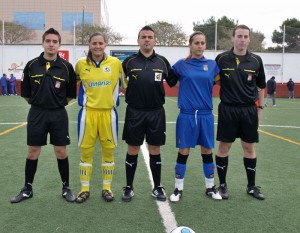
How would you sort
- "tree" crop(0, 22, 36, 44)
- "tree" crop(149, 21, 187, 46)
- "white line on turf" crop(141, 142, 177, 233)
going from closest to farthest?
1. "white line on turf" crop(141, 142, 177, 233)
2. "tree" crop(149, 21, 187, 46)
3. "tree" crop(0, 22, 36, 44)

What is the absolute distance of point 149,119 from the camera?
14.1ft

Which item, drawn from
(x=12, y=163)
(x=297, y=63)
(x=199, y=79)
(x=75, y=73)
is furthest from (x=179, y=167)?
(x=297, y=63)

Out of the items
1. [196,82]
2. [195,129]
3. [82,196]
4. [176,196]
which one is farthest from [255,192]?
[82,196]

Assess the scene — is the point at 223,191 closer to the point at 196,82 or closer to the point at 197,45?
the point at 196,82

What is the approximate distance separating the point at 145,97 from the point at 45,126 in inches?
48.4

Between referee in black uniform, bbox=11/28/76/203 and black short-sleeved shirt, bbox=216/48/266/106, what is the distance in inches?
73.8

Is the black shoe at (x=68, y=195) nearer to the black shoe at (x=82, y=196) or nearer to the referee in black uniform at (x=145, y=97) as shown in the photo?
the black shoe at (x=82, y=196)

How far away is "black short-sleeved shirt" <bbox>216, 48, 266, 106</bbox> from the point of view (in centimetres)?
440

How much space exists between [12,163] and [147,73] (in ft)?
10.4

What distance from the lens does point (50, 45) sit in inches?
165

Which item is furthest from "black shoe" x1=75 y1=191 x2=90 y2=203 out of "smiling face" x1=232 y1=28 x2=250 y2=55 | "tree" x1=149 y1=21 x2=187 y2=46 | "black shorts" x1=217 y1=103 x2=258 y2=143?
"tree" x1=149 y1=21 x2=187 y2=46

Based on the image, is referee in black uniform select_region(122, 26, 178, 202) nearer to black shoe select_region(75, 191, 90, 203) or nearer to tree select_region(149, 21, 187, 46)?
black shoe select_region(75, 191, 90, 203)

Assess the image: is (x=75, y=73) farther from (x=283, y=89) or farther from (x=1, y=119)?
(x=283, y=89)

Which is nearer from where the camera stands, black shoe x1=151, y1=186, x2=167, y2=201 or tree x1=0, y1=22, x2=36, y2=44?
black shoe x1=151, y1=186, x2=167, y2=201
